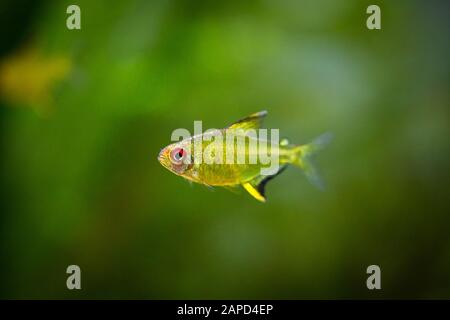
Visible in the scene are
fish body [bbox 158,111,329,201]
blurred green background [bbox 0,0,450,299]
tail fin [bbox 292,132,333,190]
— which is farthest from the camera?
blurred green background [bbox 0,0,450,299]

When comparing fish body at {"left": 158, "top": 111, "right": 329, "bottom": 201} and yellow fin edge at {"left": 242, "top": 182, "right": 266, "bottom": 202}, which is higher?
fish body at {"left": 158, "top": 111, "right": 329, "bottom": 201}

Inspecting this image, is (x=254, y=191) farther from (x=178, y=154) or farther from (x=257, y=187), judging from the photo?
(x=178, y=154)

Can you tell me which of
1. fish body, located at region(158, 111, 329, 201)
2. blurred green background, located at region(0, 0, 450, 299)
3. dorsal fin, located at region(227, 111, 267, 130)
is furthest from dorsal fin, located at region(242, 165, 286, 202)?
blurred green background, located at region(0, 0, 450, 299)

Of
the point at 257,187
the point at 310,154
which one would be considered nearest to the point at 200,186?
the point at 310,154

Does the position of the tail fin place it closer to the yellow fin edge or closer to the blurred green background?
the yellow fin edge

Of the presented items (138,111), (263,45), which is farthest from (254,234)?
(263,45)

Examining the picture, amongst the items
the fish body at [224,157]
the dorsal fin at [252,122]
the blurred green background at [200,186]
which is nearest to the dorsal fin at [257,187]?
the fish body at [224,157]

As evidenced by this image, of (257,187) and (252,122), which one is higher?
(252,122)
